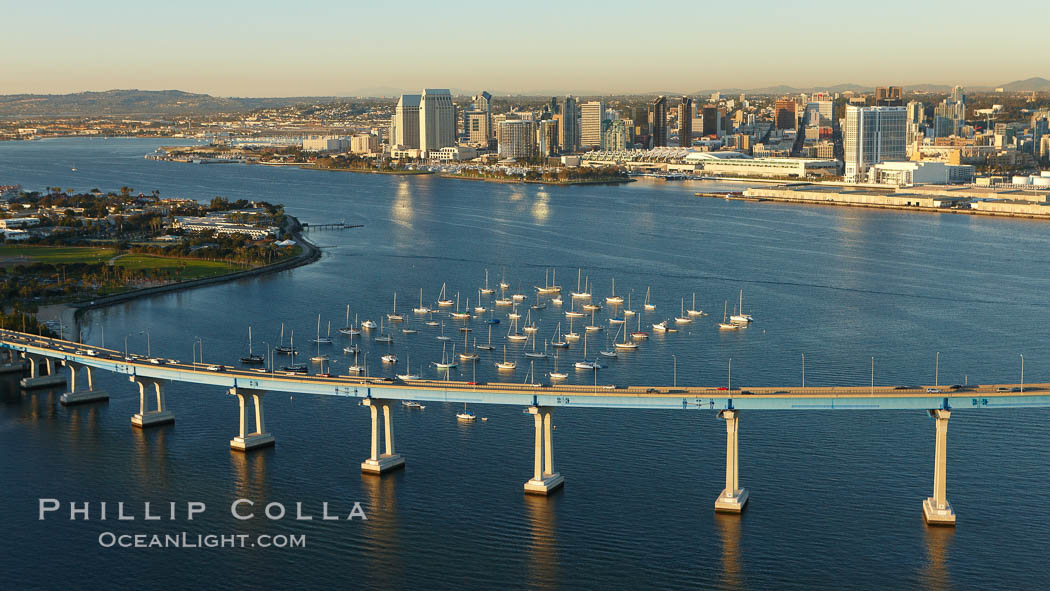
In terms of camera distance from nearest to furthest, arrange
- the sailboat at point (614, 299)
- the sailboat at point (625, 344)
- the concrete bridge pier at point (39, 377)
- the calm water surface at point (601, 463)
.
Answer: the calm water surface at point (601, 463) < the concrete bridge pier at point (39, 377) < the sailboat at point (625, 344) < the sailboat at point (614, 299)

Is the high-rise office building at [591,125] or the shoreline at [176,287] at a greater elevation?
the high-rise office building at [591,125]

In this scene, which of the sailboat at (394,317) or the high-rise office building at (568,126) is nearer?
the sailboat at (394,317)

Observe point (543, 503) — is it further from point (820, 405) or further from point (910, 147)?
point (910, 147)

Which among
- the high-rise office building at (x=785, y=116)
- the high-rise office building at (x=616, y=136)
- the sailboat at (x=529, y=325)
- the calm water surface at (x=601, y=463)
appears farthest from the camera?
the high-rise office building at (x=785, y=116)

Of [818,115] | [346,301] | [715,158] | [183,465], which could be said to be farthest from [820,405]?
[818,115]

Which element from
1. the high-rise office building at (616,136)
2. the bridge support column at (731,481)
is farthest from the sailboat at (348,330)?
the high-rise office building at (616,136)

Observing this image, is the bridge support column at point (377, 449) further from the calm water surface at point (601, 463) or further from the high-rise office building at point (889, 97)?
the high-rise office building at point (889, 97)

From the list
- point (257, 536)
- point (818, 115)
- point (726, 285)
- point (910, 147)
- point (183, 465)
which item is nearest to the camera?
point (257, 536)

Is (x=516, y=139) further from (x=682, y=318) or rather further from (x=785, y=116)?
(x=682, y=318)

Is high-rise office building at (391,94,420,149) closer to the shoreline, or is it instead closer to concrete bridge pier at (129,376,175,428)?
the shoreline
